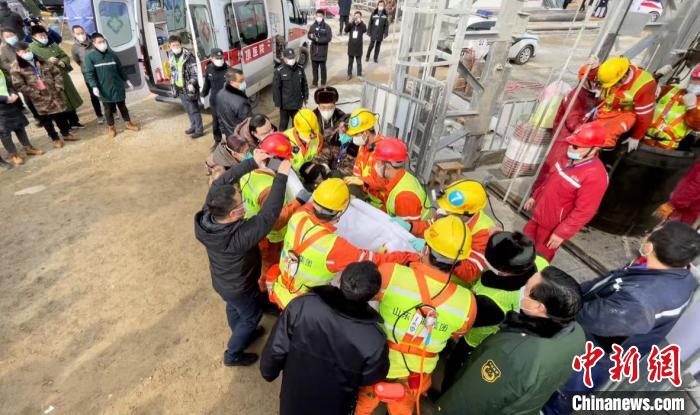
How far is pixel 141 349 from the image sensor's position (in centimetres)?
343

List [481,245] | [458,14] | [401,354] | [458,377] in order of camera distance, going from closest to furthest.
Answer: [401,354] → [458,377] → [481,245] → [458,14]

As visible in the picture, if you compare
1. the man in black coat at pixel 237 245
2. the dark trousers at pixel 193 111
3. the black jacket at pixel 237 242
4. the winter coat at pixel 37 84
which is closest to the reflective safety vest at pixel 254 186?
the man in black coat at pixel 237 245

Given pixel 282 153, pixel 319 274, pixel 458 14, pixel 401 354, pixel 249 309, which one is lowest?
pixel 249 309

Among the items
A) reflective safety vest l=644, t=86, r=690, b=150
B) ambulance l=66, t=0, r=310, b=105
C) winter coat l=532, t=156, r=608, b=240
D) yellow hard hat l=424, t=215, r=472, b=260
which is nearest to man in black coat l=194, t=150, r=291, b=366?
yellow hard hat l=424, t=215, r=472, b=260

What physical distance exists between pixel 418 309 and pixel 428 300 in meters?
0.08

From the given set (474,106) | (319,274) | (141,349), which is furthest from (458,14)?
(141,349)

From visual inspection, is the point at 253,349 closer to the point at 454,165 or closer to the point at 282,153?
the point at 282,153

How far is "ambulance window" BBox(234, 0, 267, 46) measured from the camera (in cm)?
793

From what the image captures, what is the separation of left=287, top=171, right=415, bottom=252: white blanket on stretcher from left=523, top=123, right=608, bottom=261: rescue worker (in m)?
1.53

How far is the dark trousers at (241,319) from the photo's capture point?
3.00 metres

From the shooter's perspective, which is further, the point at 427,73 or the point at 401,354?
the point at 427,73

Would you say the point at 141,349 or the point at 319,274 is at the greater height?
the point at 319,274

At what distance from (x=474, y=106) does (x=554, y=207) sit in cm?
238

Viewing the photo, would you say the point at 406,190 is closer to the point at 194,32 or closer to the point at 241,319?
the point at 241,319
